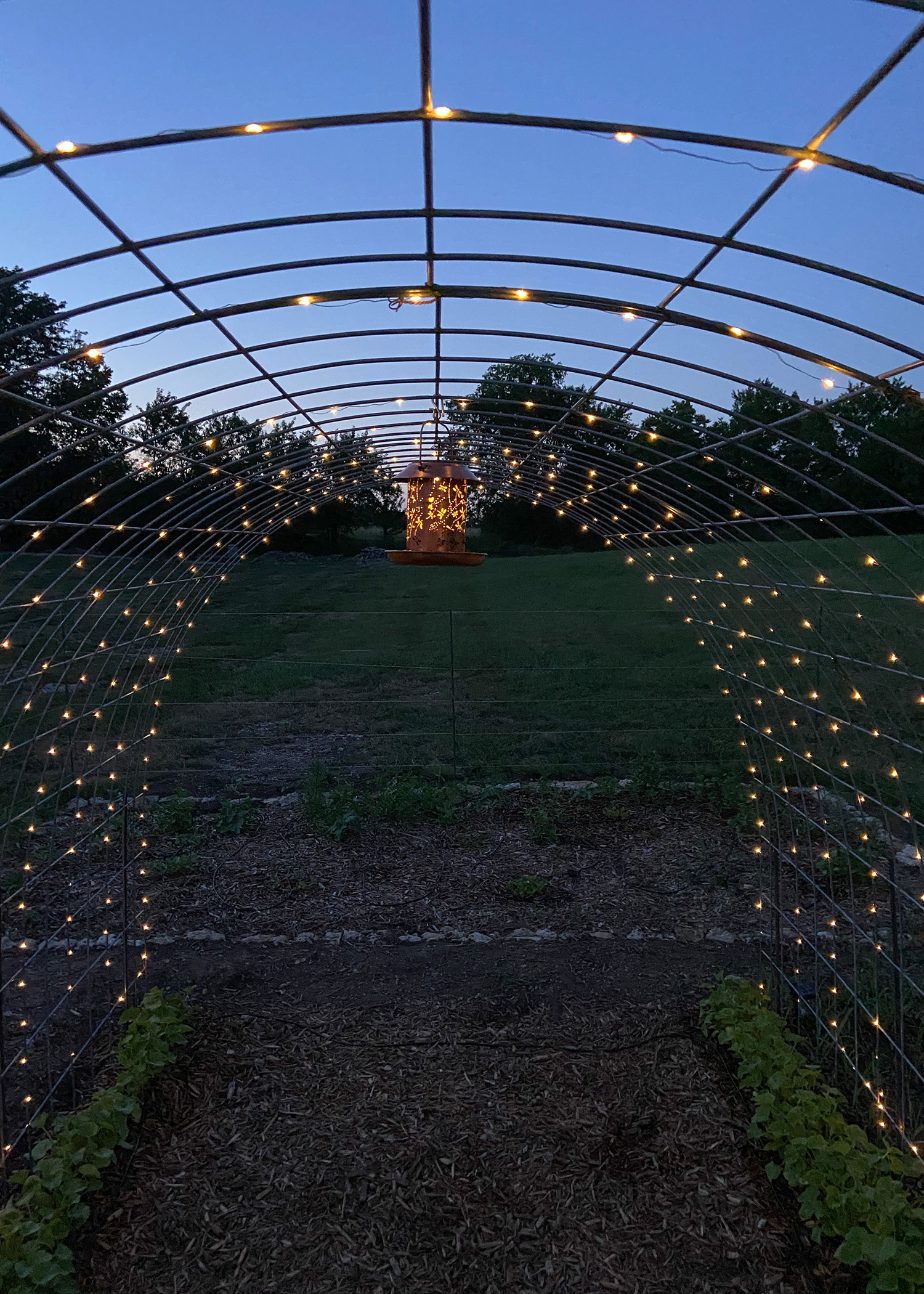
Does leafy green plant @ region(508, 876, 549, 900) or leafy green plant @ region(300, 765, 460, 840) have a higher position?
leafy green plant @ region(300, 765, 460, 840)

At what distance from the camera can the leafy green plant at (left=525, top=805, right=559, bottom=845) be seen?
807 cm

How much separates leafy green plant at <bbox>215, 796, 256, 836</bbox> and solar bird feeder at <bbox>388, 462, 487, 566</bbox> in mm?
4305

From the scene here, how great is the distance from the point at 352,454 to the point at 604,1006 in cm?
465

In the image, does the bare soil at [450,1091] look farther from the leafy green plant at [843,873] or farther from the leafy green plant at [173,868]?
the leafy green plant at [843,873]

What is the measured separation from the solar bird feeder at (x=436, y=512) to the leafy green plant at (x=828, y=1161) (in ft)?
10.9

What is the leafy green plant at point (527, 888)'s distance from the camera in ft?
22.8

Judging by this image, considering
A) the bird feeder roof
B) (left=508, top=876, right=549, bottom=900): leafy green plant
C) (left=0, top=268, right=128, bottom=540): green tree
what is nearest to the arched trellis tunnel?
the bird feeder roof

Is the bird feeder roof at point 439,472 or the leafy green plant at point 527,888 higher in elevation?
the bird feeder roof at point 439,472

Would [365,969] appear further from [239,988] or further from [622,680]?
[622,680]

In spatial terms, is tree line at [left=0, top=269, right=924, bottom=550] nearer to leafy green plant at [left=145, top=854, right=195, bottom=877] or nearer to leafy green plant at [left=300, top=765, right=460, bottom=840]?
leafy green plant at [left=300, top=765, right=460, bottom=840]

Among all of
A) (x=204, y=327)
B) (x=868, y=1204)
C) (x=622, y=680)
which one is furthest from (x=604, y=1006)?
(x=622, y=680)

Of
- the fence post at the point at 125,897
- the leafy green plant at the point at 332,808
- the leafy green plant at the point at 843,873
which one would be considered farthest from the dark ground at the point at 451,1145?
the leafy green plant at the point at 332,808

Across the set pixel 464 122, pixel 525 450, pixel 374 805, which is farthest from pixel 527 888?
pixel 464 122

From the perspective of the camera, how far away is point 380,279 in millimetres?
3545
